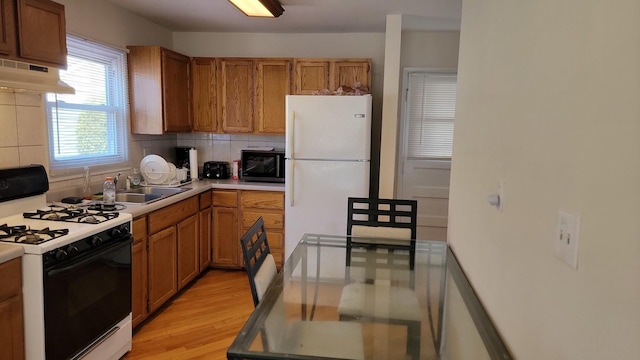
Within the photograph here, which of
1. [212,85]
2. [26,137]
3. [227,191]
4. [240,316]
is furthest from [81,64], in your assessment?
[240,316]

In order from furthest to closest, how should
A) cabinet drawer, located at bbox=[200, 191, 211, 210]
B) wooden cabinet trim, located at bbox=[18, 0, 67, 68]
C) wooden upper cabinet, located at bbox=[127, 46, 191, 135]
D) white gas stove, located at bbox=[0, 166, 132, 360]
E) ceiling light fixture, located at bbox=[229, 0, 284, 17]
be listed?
cabinet drawer, located at bbox=[200, 191, 211, 210]
wooden upper cabinet, located at bbox=[127, 46, 191, 135]
ceiling light fixture, located at bbox=[229, 0, 284, 17]
wooden cabinet trim, located at bbox=[18, 0, 67, 68]
white gas stove, located at bbox=[0, 166, 132, 360]

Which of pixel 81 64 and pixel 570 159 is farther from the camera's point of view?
pixel 81 64

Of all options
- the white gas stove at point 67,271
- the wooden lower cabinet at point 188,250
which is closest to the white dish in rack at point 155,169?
the wooden lower cabinet at point 188,250

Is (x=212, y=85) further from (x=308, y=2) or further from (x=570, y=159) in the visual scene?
(x=570, y=159)

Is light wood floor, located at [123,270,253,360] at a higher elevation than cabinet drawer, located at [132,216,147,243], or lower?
lower

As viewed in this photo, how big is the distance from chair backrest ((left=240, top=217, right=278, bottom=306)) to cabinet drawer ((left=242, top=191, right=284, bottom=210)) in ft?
5.48

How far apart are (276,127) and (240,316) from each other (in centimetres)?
180

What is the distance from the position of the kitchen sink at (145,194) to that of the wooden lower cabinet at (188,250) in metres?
0.27

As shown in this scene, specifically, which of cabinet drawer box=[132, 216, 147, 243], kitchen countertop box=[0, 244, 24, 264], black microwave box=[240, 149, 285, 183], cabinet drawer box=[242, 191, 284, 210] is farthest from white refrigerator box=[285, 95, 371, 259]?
kitchen countertop box=[0, 244, 24, 264]

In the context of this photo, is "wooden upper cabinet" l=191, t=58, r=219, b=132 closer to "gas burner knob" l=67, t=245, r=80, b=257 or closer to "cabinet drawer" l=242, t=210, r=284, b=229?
"cabinet drawer" l=242, t=210, r=284, b=229

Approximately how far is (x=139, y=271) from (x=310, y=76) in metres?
2.27

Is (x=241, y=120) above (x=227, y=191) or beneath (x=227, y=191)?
above

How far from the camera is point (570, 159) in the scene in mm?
848

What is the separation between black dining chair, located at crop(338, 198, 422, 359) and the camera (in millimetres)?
1624
